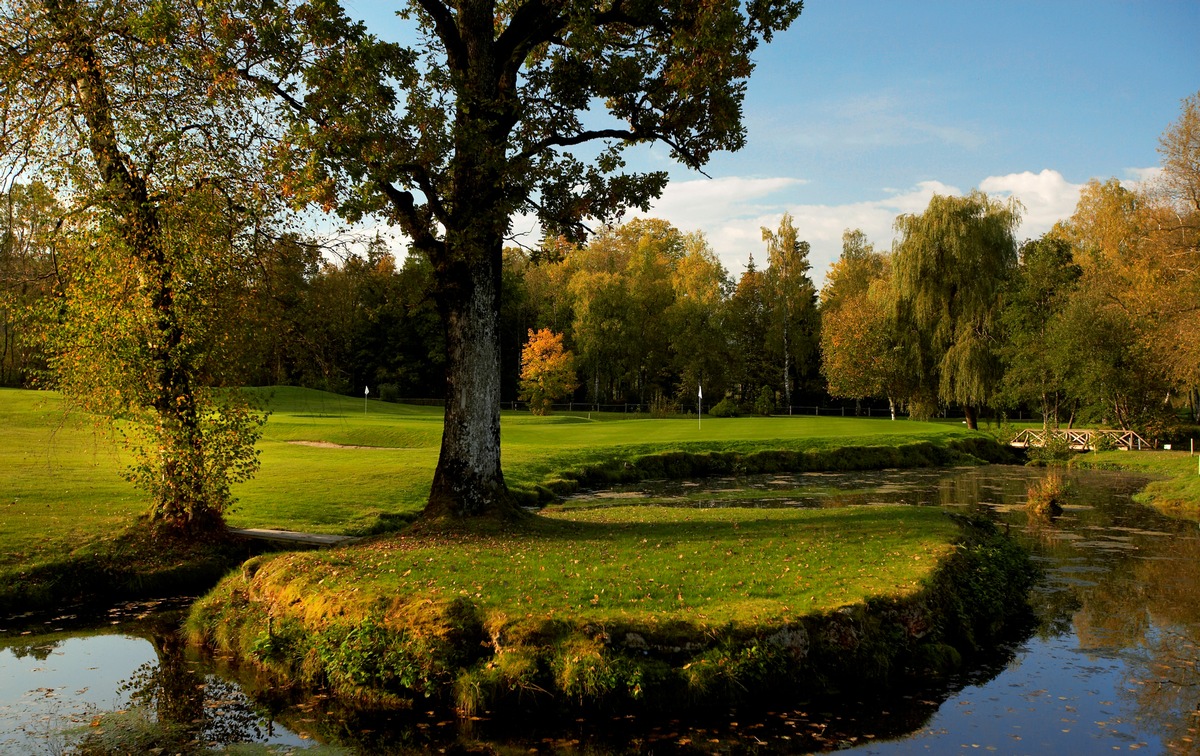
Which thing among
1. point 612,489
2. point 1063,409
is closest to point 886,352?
point 1063,409

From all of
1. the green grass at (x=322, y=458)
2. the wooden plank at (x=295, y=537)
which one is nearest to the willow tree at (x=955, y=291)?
the green grass at (x=322, y=458)

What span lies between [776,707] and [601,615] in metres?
2.03

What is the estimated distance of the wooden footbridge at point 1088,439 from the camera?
41.2 meters

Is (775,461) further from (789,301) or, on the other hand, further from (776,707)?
(789,301)

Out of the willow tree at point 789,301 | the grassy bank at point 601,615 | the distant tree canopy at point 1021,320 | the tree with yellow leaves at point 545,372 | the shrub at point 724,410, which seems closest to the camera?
the grassy bank at point 601,615

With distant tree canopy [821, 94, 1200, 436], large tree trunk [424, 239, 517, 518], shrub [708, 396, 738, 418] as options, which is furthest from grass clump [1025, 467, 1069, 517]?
shrub [708, 396, 738, 418]

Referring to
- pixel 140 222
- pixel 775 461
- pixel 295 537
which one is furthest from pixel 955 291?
pixel 140 222

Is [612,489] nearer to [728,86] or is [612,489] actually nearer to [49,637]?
[728,86]

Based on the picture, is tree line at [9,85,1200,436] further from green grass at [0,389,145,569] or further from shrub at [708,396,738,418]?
green grass at [0,389,145,569]

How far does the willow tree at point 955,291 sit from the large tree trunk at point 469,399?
3941 cm

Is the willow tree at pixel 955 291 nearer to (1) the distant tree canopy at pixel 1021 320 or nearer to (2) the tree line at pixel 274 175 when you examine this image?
(1) the distant tree canopy at pixel 1021 320

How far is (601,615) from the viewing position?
9.08m

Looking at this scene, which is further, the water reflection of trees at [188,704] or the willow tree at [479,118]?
the willow tree at [479,118]

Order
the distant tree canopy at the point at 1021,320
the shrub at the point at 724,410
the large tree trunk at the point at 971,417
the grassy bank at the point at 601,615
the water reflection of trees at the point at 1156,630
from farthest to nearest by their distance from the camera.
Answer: the shrub at the point at 724,410 < the large tree trunk at the point at 971,417 < the distant tree canopy at the point at 1021,320 < the grassy bank at the point at 601,615 < the water reflection of trees at the point at 1156,630
